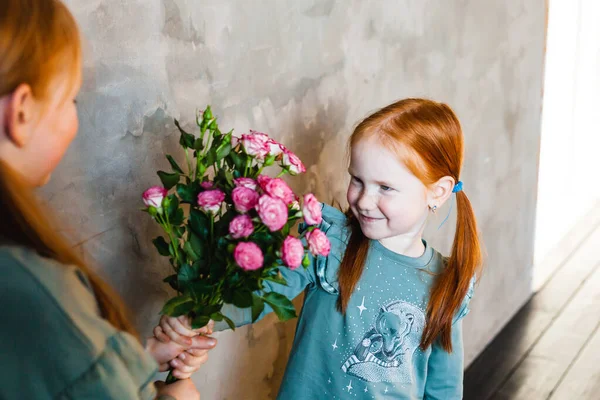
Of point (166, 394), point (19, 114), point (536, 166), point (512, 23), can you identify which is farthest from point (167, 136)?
point (536, 166)

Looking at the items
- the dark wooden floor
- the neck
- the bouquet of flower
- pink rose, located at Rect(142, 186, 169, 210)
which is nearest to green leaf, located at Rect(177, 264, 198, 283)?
the bouquet of flower

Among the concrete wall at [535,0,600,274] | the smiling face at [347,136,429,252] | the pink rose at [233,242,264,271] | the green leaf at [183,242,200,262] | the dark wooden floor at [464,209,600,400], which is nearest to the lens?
the pink rose at [233,242,264,271]

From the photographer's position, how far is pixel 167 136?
146 centimetres

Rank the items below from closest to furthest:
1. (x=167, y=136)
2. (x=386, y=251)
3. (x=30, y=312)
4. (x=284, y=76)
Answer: (x=30, y=312)
(x=167, y=136)
(x=386, y=251)
(x=284, y=76)

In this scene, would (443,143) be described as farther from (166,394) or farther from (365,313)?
(166,394)

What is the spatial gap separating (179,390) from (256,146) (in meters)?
0.43

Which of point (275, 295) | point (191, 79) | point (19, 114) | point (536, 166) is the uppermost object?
point (19, 114)

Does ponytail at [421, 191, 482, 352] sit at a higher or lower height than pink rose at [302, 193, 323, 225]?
lower

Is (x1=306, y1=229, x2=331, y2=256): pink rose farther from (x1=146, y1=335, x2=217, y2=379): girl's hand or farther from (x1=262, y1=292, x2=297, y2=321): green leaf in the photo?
(x1=146, y1=335, x2=217, y2=379): girl's hand

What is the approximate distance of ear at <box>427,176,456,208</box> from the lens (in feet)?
5.10

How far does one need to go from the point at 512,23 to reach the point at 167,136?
2.02 metres

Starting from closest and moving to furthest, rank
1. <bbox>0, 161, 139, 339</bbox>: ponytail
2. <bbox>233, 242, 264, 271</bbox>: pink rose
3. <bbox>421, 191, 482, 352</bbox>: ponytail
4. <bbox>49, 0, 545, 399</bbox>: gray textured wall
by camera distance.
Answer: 1. <bbox>0, 161, 139, 339</bbox>: ponytail
2. <bbox>233, 242, 264, 271</bbox>: pink rose
3. <bbox>49, 0, 545, 399</bbox>: gray textured wall
4. <bbox>421, 191, 482, 352</bbox>: ponytail

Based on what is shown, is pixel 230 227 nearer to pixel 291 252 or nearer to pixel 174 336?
pixel 291 252

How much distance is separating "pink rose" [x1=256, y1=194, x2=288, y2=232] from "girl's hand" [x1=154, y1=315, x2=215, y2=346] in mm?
247
